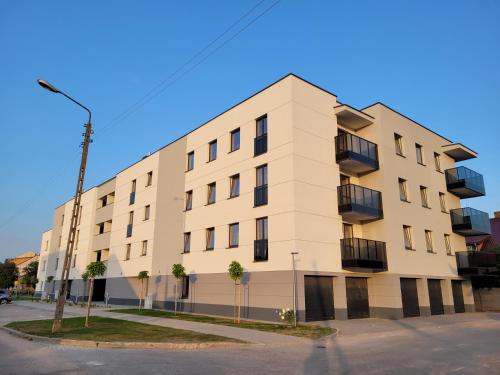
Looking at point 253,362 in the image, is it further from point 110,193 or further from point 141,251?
point 110,193

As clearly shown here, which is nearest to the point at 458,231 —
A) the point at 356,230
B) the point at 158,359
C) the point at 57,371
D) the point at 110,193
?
the point at 356,230

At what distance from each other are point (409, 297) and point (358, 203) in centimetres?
818

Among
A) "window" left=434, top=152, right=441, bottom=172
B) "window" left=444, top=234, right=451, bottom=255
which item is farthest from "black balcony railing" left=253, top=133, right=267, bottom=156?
"window" left=444, top=234, right=451, bottom=255

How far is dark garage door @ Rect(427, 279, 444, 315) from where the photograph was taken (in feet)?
87.3

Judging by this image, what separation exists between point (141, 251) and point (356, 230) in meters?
19.2

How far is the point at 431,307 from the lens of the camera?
2645cm

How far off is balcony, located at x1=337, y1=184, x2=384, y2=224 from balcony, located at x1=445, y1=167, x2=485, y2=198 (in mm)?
11730

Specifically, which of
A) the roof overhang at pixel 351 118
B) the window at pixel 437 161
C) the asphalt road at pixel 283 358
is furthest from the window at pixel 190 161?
the window at pixel 437 161

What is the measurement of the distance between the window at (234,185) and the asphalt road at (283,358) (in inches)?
493

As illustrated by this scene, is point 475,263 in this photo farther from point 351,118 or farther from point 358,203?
point 351,118

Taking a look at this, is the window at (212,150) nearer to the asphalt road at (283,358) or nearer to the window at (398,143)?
the window at (398,143)

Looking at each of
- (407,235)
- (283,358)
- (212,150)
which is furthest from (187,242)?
(283,358)

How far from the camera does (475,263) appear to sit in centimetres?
2977

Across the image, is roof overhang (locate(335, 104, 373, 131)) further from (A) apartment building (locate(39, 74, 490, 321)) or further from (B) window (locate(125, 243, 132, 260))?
(B) window (locate(125, 243, 132, 260))
